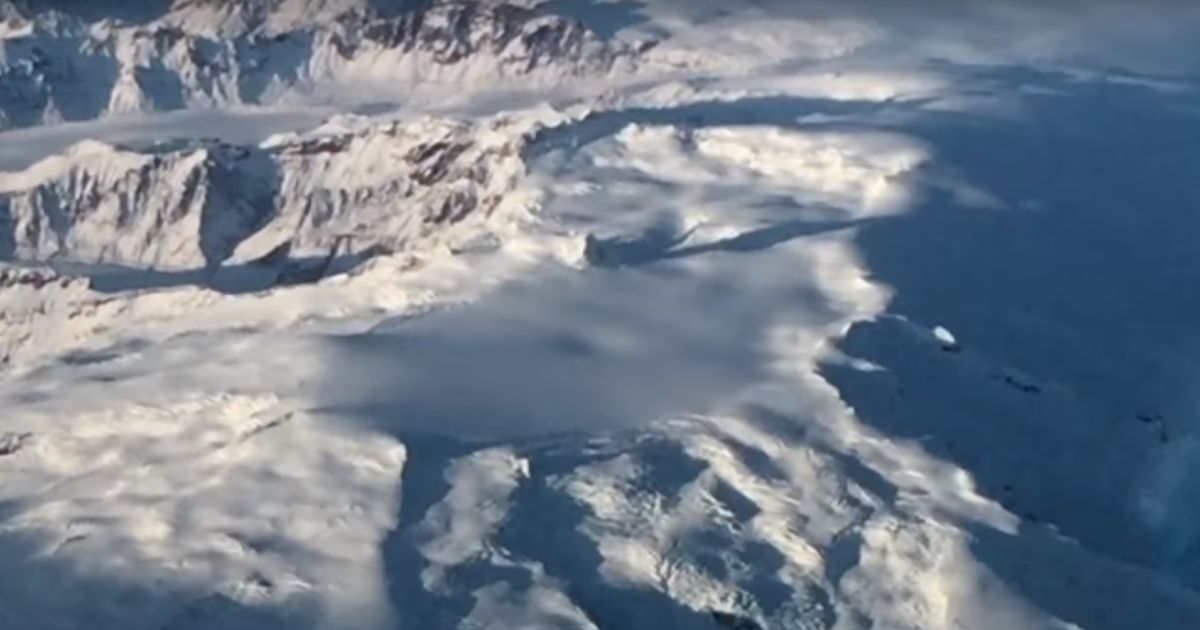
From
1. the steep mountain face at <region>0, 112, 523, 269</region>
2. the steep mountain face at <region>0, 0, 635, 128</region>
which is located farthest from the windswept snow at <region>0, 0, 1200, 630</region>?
the steep mountain face at <region>0, 0, 635, 128</region>

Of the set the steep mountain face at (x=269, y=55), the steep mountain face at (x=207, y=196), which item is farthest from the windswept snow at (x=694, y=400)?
the steep mountain face at (x=269, y=55)

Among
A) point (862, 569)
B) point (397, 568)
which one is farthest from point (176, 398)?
point (862, 569)

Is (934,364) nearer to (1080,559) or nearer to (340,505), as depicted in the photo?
(1080,559)

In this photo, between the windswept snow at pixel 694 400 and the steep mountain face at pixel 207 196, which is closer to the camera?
the windswept snow at pixel 694 400

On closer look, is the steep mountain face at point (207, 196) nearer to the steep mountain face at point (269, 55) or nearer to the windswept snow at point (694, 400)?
the steep mountain face at point (269, 55)

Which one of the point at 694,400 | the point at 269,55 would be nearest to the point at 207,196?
the point at 269,55

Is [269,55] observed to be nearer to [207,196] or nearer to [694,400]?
[207,196]
